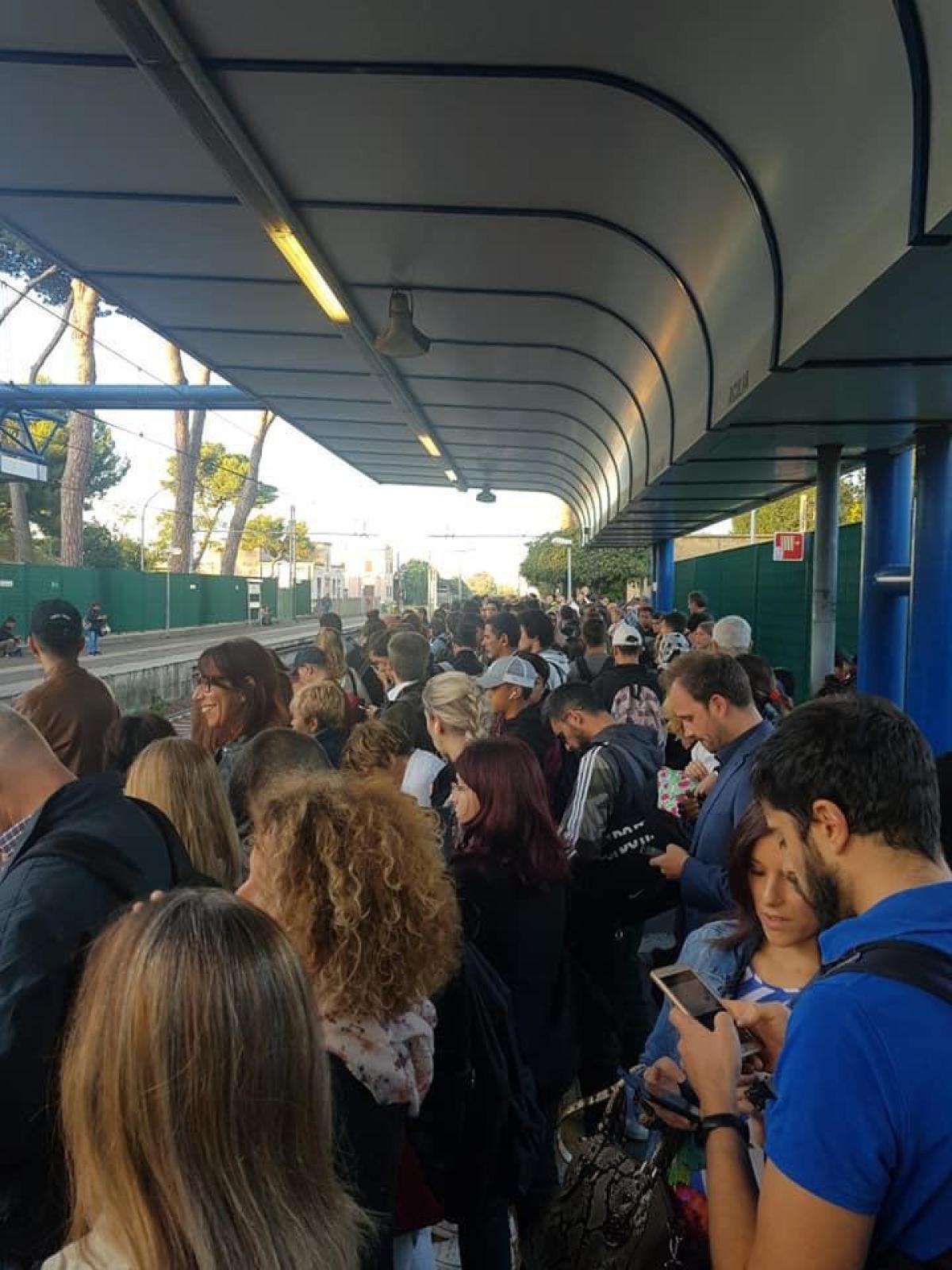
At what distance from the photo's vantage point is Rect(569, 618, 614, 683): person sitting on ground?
8.73m

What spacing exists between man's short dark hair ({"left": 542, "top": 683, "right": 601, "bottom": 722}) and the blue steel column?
7.25 feet

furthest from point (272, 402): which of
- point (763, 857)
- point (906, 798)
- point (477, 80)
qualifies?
point (906, 798)

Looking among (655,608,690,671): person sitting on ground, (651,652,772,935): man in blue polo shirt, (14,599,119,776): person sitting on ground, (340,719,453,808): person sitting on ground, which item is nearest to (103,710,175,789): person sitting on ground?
(14,599,119,776): person sitting on ground

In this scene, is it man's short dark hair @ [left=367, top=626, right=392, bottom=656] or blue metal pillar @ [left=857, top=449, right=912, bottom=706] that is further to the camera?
man's short dark hair @ [left=367, top=626, right=392, bottom=656]

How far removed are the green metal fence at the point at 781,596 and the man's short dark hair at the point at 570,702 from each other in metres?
Result: 5.24

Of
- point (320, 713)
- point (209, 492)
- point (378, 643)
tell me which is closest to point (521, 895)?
point (320, 713)

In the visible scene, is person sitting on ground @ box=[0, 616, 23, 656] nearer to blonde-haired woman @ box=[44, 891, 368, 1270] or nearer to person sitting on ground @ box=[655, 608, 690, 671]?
person sitting on ground @ box=[655, 608, 690, 671]

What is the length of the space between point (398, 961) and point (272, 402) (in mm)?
8151

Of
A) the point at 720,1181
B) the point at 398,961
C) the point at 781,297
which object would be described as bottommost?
the point at 720,1181

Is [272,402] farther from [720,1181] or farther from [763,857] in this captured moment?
[720,1181]

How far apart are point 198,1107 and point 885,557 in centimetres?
545

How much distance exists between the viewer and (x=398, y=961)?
2.11 metres

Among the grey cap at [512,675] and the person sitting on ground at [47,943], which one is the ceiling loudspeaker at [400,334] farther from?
the person sitting on ground at [47,943]

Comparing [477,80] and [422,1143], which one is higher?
[477,80]
